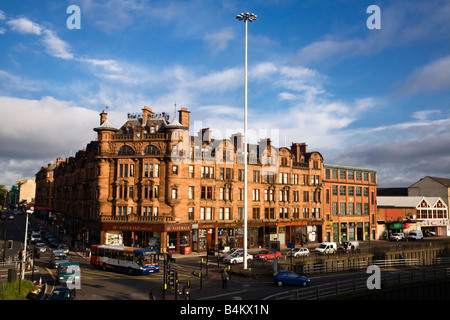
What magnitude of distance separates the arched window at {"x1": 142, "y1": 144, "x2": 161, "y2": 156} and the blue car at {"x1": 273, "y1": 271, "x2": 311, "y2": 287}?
1143 inches

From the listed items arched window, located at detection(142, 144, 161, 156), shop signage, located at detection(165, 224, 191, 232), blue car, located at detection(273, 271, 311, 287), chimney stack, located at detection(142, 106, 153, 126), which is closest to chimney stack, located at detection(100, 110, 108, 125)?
chimney stack, located at detection(142, 106, 153, 126)

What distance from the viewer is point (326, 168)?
75.7 m

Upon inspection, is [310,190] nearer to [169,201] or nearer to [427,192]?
[169,201]

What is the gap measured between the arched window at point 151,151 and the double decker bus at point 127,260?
18.0 metres

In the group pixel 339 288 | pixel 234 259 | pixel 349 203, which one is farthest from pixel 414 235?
pixel 339 288

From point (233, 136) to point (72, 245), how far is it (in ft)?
108

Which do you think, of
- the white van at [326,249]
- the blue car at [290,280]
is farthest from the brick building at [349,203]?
the blue car at [290,280]

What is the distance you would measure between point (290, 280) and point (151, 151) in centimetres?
3079

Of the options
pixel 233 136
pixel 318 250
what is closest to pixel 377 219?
pixel 318 250

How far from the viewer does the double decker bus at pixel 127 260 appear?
36.6 m

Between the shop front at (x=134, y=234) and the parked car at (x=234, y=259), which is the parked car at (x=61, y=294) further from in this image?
the shop front at (x=134, y=234)

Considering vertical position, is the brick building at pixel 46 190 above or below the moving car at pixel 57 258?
above

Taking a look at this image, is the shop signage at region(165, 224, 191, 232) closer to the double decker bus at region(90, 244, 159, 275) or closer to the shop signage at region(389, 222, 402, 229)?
the double decker bus at region(90, 244, 159, 275)
